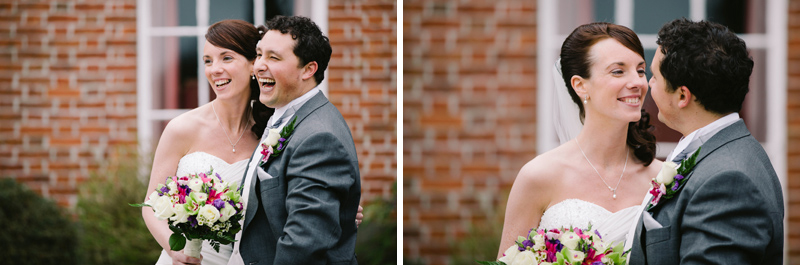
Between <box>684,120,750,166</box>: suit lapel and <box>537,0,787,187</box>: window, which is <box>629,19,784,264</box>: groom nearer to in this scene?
<box>684,120,750,166</box>: suit lapel

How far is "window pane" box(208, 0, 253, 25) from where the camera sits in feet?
10.8

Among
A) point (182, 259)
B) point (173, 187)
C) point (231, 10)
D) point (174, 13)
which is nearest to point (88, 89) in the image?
point (174, 13)

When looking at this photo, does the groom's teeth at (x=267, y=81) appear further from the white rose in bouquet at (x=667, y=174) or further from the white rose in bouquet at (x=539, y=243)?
the white rose in bouquet at (x=667, y=174)

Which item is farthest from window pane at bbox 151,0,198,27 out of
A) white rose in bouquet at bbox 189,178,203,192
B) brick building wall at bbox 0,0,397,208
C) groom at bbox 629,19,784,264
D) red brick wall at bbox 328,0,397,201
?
groom at bbox 629,19,784,264

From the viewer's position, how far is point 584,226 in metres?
2.57

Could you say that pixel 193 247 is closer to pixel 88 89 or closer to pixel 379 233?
pixel 379 233

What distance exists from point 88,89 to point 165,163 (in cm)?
86

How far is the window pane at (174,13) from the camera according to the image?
11.1 ft

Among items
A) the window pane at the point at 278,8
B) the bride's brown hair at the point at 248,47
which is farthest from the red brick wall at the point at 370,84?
the bride's brown hair at the point at 248,47

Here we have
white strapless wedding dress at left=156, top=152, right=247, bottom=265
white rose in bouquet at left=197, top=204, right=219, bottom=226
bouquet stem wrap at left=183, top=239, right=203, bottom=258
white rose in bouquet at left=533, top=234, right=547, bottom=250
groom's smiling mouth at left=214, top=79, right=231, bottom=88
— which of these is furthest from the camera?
groom's smiling mouth at left=214, top=79, right=231, bottom=88

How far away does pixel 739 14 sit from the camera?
3229 mm

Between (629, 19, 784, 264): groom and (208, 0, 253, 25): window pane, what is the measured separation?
1.97 m

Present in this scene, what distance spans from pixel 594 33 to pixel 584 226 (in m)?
0.75

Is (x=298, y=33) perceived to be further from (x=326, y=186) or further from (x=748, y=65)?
(x=748, y=65)
